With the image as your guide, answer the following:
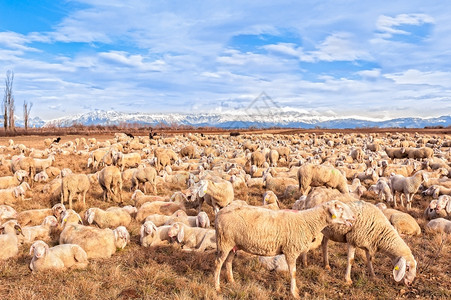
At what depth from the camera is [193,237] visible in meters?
8.19

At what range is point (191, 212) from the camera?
36.2ft

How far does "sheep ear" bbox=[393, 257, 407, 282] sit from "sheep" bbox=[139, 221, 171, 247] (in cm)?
520

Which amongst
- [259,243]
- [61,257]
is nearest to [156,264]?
[61,257]

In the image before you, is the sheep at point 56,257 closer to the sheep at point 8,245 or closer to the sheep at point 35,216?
the sheep at point 8,245

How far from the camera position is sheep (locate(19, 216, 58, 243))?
8461 mm

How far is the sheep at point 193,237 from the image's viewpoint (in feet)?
26.0

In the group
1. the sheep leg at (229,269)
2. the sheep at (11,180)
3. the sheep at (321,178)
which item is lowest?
→ the sheep leg at (229,269)

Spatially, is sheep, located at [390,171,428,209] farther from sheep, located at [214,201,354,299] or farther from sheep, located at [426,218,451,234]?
sheep, located at [214,201,354,299]

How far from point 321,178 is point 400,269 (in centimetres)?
631

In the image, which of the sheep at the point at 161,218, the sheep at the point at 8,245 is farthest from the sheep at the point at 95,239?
the sheep at the point at 161,218

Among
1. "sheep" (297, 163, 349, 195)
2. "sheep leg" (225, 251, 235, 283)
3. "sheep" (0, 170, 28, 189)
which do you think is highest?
"sheep" (297, 163, 349, 195)

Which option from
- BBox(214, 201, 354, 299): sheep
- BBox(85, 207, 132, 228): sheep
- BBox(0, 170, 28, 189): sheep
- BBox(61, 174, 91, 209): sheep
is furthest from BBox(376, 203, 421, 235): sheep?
BBox(0, 170, 28, 189): sheep

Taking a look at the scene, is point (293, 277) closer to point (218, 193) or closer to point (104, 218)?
point (218, 193)

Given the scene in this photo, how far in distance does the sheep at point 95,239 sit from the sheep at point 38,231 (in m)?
1.04
